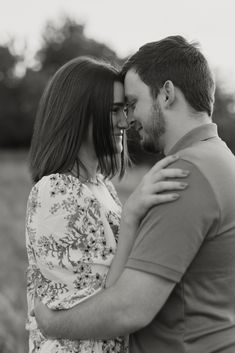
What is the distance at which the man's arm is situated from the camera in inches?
88.7

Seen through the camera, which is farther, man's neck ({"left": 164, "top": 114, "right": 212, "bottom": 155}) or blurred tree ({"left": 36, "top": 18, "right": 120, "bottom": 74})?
blurred tree ({"left": 36, "top": 18, "right": 120, "bottom": 74})

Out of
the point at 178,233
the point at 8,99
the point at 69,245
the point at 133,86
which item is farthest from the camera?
the point at 8,99

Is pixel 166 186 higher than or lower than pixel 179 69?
lower

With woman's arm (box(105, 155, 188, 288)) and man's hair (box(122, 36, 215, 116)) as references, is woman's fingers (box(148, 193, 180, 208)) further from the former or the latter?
man's hair (box(122, 36, 215, 116))

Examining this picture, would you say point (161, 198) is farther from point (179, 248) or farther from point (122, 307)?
point (122, 307)

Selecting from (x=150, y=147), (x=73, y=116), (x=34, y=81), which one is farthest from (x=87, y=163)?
(x=34, y=81)

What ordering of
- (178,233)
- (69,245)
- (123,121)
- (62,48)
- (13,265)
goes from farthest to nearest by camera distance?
(62,48)
(13,265)
(123,121)
(69,245)
(178,233)

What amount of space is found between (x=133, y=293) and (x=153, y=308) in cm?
9

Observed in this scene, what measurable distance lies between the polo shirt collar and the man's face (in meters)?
0.13

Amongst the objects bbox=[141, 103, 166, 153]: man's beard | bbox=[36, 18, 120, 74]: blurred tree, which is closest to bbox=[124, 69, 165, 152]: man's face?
bbox=[141, 103, 166, 153]: man's beard

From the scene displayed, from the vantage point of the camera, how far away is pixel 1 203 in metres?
19.6

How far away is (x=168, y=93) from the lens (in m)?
2.59

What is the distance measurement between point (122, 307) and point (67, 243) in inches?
18.5

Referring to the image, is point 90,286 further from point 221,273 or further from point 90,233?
point 221,273
